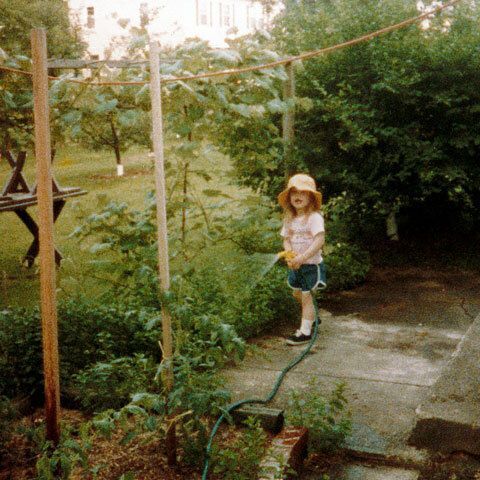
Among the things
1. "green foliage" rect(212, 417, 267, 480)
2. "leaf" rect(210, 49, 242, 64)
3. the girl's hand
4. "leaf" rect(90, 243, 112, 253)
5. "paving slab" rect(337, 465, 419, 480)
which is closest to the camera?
"green foliage" rect(212, 417, 267, 480)

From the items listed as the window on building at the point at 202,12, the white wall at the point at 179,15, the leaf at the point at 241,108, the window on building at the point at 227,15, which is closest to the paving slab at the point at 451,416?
the leaf at the point at 241,108

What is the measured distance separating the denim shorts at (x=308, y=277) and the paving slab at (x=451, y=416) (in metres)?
2.03

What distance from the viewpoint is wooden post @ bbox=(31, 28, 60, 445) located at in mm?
2811

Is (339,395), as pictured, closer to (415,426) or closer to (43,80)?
(415,426)

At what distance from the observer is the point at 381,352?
5.33m

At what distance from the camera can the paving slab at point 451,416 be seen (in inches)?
134

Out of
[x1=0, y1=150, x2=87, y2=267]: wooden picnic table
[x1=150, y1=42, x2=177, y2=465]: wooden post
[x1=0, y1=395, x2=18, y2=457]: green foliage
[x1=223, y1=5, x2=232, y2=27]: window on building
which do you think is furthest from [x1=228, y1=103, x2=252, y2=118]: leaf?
[x1=223, y1=5, x2=232, y2=27]: window on building

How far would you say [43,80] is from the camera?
280 cm

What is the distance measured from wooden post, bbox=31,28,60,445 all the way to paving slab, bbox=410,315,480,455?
1853 millimetres

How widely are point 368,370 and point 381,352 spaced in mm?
497

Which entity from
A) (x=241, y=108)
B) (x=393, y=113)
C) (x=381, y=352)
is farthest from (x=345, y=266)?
(x=241, y=108)

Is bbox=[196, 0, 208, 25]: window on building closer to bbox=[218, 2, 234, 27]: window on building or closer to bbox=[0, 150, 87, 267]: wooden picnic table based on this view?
bbox=[218, 2, 234, 27]: window on building

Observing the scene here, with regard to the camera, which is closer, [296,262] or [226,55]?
[226,55]

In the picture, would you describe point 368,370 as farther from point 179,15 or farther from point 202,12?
point 202,12
